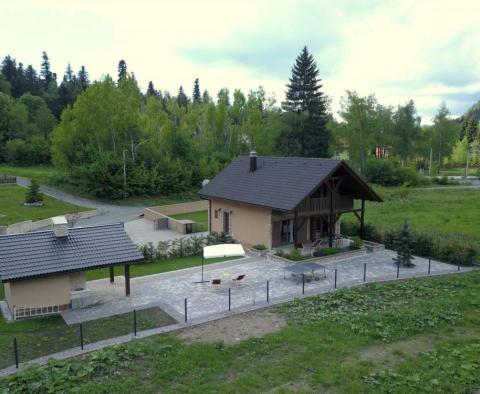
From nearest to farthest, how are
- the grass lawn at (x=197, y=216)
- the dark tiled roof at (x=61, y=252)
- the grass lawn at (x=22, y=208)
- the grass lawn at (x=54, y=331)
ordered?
the grass lawn at (x=54, y=331) < the dark tiled roof at (x=61, y=252) < the grass lawn at (x=22, y=208) < the grass lawn at (x=197, y=216)

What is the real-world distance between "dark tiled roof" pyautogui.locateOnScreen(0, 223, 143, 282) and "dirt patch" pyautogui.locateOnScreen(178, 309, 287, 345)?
4.68 meters

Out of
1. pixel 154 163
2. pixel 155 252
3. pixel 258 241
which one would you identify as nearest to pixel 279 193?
pixel 258 241

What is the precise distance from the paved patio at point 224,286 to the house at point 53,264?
2.92ft

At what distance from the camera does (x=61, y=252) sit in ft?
51.6

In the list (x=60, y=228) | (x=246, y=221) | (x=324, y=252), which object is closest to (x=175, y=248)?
(x=246, y=221)

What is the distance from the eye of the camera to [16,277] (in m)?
14.1

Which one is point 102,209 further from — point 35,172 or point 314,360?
point 314,360

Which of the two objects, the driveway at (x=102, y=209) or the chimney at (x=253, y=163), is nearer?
the chimney at (x=253, y=163)

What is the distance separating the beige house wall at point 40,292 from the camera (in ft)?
47.9

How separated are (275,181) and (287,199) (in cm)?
266

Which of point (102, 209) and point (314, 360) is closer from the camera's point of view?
point (314, 360)

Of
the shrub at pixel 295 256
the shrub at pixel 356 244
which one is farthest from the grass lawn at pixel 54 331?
the shrub at pixel 356 244

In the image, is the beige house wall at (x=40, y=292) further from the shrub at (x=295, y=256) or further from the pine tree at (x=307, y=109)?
the pine tree at (x=307, y=109)

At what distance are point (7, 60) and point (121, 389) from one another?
411 feet
